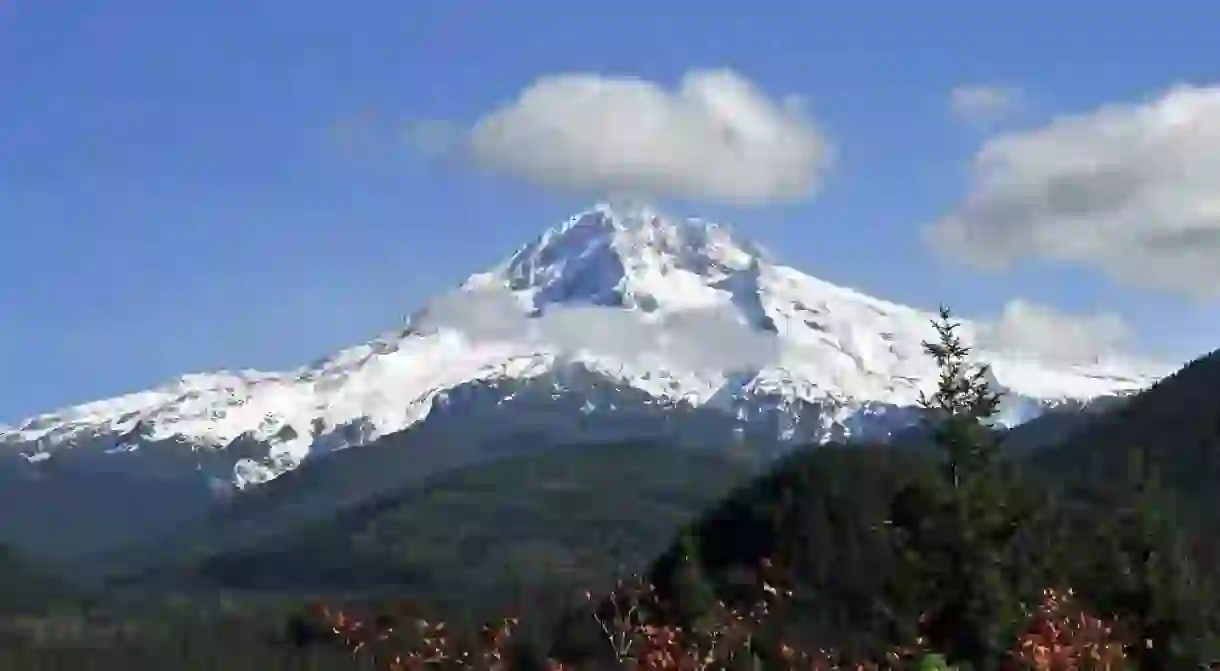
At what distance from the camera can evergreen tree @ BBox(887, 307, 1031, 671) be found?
47.4 meters

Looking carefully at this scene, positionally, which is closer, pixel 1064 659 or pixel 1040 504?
pixel 1064 659

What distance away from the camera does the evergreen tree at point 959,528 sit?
1868 inches

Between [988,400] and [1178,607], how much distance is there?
81.7ft

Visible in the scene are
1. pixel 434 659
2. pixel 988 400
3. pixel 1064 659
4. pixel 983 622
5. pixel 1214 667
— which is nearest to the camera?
pixel 434 659

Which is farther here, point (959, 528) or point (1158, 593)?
point (1158, 593)

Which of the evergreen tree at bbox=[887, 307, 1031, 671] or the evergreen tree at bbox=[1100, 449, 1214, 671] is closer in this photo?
the evergreen tree at bbox=[887, 307, 1031, 671]

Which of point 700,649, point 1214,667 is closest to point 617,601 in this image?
point 700,649

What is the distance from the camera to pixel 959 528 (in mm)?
47562

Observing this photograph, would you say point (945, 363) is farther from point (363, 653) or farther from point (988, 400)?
point (363, 653)

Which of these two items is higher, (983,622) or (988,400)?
(988,400)

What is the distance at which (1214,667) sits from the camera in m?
42.8

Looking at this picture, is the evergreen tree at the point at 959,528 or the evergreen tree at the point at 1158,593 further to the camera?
the evergreen tree at the point at 1158,593

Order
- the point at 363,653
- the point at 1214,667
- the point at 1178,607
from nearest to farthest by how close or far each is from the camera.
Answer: the point at 363,653, the point at 1214,667, the point at 1178,607

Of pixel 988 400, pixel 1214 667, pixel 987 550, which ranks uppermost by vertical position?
pixel 988 400
